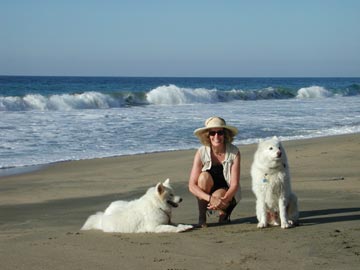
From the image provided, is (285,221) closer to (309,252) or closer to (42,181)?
(309,252)

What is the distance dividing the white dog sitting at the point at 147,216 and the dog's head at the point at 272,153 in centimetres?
98

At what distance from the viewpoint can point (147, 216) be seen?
19.3 ft

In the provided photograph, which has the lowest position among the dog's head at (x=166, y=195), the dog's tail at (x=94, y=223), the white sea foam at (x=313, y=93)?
the dog's tail at (x=94, y=223)

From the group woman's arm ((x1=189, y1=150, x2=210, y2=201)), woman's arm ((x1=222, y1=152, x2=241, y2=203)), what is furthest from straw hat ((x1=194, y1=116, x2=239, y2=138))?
woman's arm ((x1=222, y1=152, x2=241, y2=203))

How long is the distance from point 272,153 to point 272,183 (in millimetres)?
317

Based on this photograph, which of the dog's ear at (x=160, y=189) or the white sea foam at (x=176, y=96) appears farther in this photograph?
the white sea foam at (x=176, y=96)

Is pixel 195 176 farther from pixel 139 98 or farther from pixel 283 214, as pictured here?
pixel 139 98

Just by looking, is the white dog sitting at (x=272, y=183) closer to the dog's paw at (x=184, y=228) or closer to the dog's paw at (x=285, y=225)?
the dog's paw at (x=285, y=225)

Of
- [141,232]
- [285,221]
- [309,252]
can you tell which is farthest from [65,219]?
[309,252]

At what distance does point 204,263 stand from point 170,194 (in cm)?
160

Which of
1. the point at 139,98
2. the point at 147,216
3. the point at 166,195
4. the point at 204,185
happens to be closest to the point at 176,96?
the point at 139,98

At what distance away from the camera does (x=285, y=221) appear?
5.76 m

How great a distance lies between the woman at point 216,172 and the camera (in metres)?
6.19

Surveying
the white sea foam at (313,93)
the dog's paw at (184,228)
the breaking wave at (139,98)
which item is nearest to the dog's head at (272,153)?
the dog's paw at (184,228)
